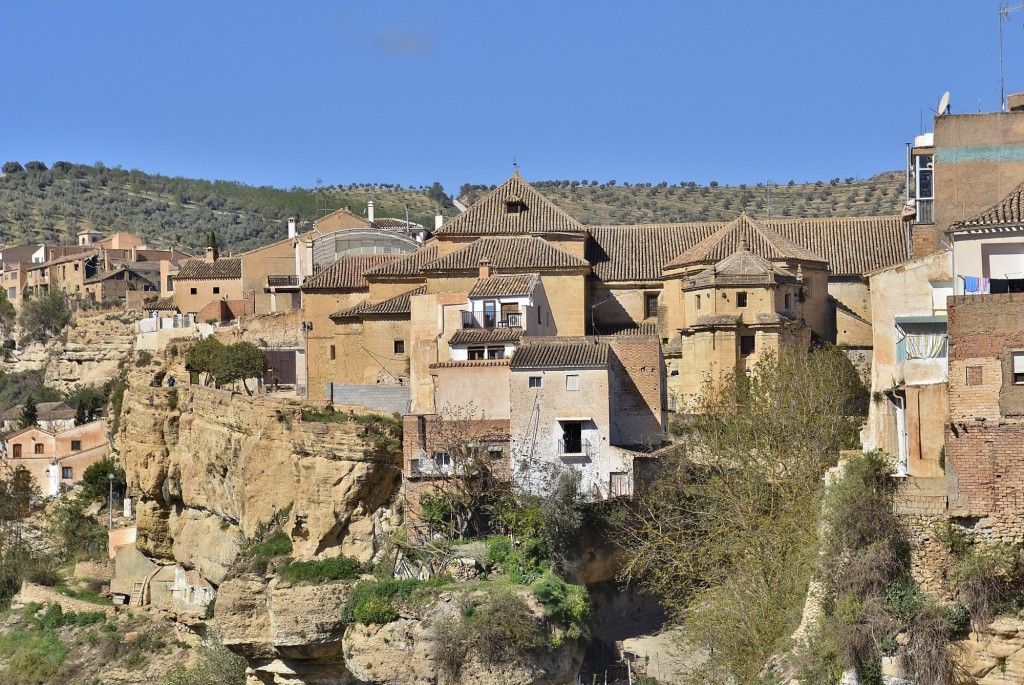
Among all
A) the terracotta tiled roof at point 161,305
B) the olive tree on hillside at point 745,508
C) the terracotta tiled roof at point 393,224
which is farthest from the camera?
the terracotta tiled roof at point 161,305

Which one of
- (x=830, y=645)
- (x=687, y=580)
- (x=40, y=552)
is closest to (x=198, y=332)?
(x=40, y=552)

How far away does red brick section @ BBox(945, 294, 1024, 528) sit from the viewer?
2356 centimetres

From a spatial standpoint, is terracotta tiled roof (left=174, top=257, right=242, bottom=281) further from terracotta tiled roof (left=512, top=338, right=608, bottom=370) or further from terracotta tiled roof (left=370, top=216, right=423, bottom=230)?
terracotta tiled roof (left=512, top=338, right=608, bottom=370)

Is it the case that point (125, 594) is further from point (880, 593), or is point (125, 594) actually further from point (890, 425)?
point (880, 593)

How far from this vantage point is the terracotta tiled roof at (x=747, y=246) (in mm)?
47781

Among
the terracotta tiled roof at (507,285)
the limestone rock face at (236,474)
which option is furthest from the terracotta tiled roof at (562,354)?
the limestone rock face at (236,474)

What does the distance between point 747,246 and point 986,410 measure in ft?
75.8

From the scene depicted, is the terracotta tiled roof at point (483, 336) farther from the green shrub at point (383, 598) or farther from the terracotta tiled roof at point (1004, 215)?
the terracotta tiled roof at point (1004, 215)

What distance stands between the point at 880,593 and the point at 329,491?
857 inches

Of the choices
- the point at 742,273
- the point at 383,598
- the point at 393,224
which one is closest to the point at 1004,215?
the point at 742,273

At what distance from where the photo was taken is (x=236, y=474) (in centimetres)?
4800

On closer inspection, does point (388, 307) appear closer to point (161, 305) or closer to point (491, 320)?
point (491, 320)

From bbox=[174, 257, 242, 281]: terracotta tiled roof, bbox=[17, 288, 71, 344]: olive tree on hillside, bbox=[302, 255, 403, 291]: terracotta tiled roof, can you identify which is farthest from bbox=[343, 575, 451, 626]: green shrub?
bbox=[17, 288, 71, 344]: olive tree on hillside

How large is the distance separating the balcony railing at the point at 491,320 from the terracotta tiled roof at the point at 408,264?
5379 millimetres
